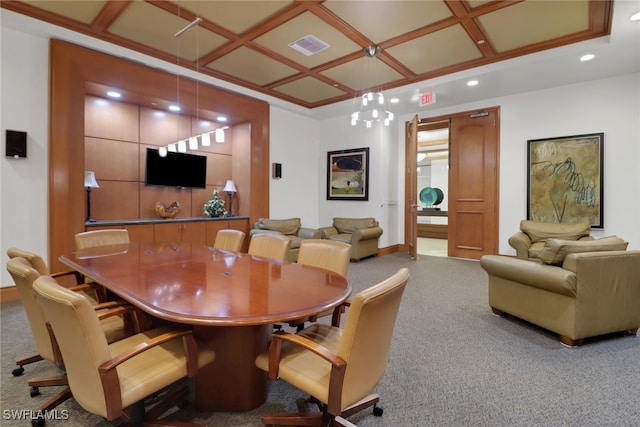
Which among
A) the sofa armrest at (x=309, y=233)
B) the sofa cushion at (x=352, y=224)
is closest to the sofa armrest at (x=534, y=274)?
the sofa armrest at (x=309, y=233)

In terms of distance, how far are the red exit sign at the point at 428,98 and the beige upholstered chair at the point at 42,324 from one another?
531cm

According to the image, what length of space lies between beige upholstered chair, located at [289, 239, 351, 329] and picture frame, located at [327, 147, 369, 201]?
4.51 m

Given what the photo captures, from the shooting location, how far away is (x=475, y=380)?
6.85ft

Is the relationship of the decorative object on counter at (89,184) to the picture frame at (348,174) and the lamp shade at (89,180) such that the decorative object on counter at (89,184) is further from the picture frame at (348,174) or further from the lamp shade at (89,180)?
the picture frame at (348,174)

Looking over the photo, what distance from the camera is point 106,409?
3.94 feet

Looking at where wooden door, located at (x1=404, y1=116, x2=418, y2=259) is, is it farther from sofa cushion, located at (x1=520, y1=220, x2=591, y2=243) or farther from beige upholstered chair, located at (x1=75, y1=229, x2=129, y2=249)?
beige upholstered chair, located at (x1=75, y1=229, x2=129, y2=249)

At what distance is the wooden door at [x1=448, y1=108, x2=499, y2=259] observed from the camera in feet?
19.1

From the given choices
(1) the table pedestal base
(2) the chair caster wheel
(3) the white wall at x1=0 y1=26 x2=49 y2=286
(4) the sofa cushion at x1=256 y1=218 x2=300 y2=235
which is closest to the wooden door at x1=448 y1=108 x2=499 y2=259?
(4) the sofa cushion at x1=256 y1=218 x2=300 y2=235

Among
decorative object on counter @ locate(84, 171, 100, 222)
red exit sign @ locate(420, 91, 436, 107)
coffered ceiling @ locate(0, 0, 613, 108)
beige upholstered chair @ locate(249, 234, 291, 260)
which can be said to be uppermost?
coffered ceiling @ locate(0, 0, 613, 108)

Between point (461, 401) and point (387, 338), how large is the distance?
2.94 feet

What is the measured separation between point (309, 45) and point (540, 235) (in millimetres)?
4511

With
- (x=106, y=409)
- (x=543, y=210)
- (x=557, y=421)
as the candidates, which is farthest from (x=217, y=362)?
(x=543, y=210)

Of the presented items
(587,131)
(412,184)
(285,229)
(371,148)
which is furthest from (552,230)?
(285,229)

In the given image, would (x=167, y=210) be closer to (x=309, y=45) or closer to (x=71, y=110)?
(x=71, y=110)
